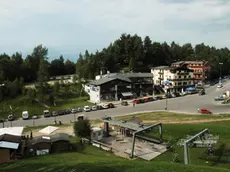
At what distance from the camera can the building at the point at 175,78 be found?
80.6 meters

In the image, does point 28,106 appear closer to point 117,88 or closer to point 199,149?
point 117,88

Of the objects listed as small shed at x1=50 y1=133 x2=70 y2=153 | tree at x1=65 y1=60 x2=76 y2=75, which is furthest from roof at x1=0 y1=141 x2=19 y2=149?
tree at x1=65 y1=60 x2=76 y2=75

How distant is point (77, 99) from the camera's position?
73375mm

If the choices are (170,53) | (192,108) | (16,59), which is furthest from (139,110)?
(170,53)

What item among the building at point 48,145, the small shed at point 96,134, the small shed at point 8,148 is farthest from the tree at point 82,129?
the small shed at point 8,148

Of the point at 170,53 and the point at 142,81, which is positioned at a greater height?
the point at 170,53

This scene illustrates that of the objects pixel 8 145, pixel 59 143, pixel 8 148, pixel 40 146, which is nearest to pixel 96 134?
pixel 59 143

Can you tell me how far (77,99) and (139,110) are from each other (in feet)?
69.2

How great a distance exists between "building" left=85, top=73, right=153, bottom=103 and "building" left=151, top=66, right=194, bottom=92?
21.7 ft

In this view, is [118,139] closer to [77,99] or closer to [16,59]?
[77,99]

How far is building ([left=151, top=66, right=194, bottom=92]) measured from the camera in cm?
8062

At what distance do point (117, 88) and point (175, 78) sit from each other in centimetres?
1931

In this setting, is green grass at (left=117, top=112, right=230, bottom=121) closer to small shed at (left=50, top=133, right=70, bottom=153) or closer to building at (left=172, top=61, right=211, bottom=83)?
small shed at (left=50, top=133, right=70, bottom=153)

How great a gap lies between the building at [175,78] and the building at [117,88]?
21.7 ft
